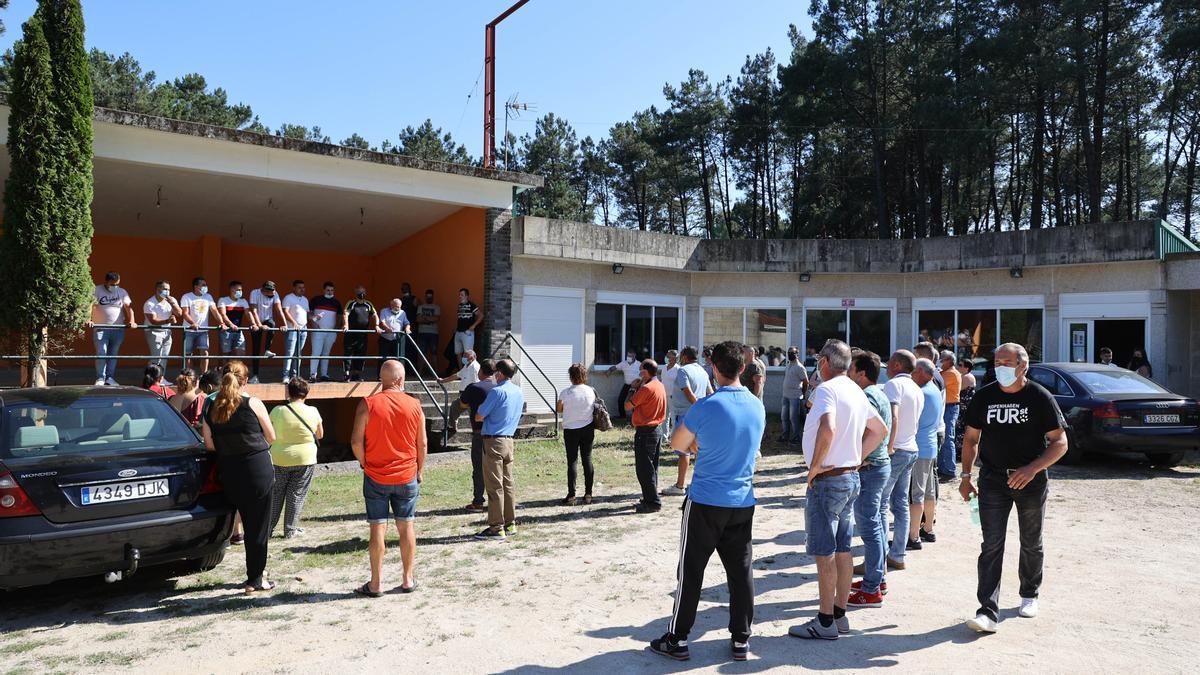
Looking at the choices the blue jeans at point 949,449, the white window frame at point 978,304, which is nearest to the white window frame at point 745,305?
the white window frame at point 978,304

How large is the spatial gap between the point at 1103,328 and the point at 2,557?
18.3 metres

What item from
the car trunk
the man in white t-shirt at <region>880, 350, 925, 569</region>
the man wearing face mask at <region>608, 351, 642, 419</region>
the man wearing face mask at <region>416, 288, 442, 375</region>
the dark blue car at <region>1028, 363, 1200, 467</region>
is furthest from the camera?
the man wearing face mask at <region>608, 351, 642, 419</region>

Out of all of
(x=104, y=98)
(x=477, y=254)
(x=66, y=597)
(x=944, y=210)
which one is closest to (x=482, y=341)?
(x=477, y=254)

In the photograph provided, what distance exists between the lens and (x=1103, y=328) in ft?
53.5

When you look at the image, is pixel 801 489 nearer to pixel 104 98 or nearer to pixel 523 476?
pixel 523 476

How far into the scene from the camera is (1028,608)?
512 centimetres

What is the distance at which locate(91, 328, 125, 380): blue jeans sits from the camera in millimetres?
10883

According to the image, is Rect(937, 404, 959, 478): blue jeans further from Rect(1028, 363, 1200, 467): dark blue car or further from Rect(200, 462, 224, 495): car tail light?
Rect(200, 462, 224, 495): car tail light

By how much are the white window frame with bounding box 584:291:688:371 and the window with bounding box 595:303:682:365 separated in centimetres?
2

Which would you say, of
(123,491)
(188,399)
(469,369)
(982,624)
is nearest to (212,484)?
(123,491)

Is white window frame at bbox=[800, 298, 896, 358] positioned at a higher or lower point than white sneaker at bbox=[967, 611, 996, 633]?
higher

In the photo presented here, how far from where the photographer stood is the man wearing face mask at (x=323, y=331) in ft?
41.4

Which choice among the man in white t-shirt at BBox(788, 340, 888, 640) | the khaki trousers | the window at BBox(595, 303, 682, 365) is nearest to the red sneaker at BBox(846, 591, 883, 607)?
the man in white t-shirt at BBox(788, 340, 888, 640)

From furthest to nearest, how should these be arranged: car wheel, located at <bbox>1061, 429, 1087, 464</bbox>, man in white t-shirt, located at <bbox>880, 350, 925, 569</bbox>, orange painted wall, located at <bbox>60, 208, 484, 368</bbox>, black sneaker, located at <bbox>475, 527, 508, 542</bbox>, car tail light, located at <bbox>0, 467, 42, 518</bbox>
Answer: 1. orange painted wall, located at <bbox>60, 208, 484, 368</bbox>
2. car wheel, located at <bbox>1061, 429, 1087, 464</bbox>
3. black sneaker, located at <bbox>475, 527, 508, 542</bbox>
4. man in white t-shirt, located at <bbox>880, 350, 925, 569</bbox>
5. car tail light, located at <bbox>0, 467, 42, 518</bbox>
